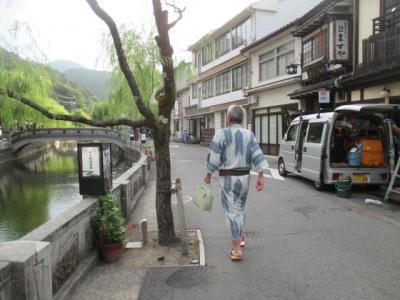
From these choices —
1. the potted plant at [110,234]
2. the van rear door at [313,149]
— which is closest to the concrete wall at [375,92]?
the van rear door at [313,149]

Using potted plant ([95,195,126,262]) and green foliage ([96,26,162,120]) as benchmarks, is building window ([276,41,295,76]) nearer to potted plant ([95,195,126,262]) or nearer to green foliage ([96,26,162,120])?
green foliage ([96,26,162,120])

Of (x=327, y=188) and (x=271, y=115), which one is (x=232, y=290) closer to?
(x=327, y=188)

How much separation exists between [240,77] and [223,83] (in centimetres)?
336

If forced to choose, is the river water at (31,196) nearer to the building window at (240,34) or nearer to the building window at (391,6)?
the building window at (391,6)

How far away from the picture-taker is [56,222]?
3943 millimetres

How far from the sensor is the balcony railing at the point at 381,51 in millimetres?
10477

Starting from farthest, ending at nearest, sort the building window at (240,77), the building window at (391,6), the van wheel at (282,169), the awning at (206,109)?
the awning at (206,109) < the building window at (240,77) < the van wheel at (282,169) < the building window at (391,6)

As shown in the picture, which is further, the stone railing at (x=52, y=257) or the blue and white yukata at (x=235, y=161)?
the blue and white yukata at (x=235, y=161)

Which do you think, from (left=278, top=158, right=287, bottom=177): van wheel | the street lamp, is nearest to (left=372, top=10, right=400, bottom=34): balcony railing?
(left=278, top=158, right=287, bottom=177): van wheel

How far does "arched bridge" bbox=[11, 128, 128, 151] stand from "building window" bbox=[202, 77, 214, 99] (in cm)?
850

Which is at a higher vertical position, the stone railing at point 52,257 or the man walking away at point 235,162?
the man walking away at point 235,162

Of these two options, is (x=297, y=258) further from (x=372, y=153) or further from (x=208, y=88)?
(x=208, y=88)

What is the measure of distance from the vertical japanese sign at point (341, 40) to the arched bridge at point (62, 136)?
23.5 metres

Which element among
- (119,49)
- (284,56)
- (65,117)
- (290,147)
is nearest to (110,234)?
(65,117)
